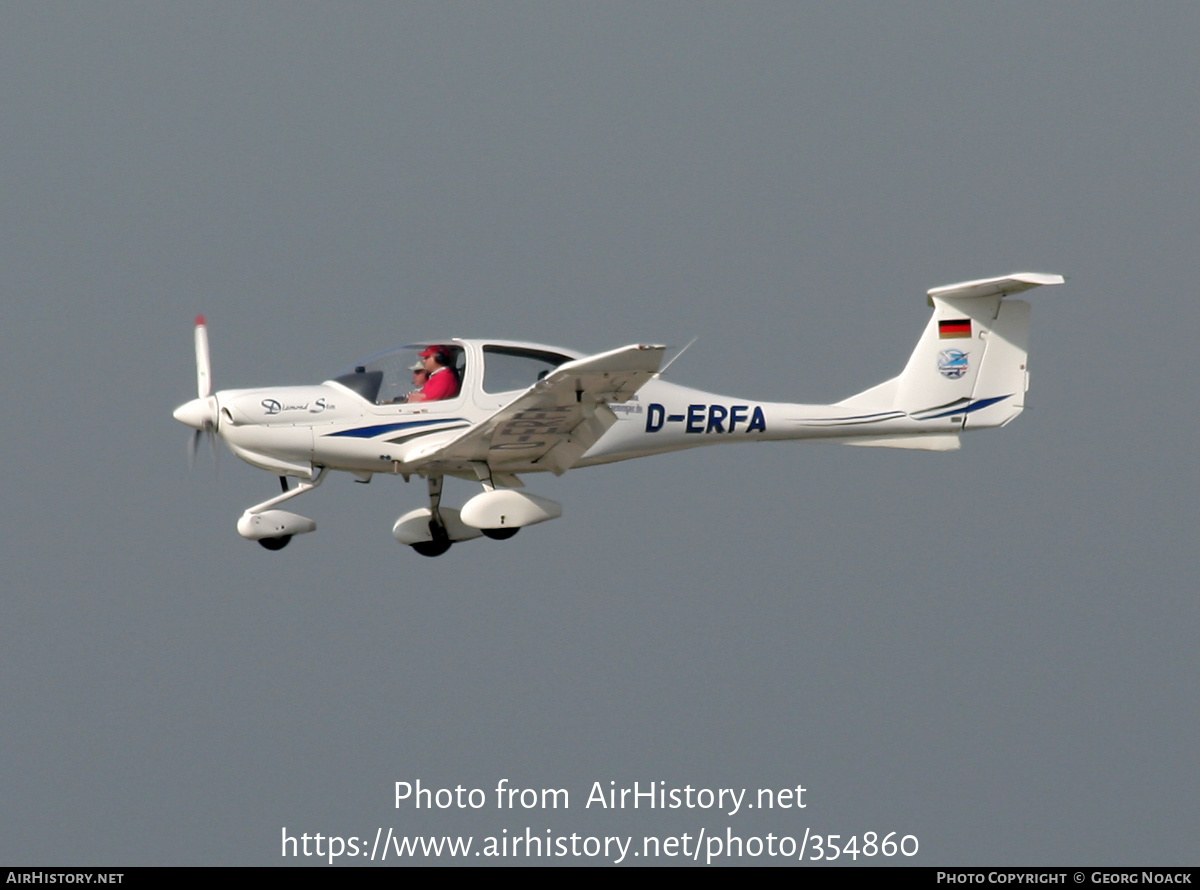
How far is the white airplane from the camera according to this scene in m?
16.7

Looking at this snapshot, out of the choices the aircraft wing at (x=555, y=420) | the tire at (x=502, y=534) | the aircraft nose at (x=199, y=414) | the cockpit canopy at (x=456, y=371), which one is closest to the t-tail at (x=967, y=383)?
the aircraft wing at (x=555, y=420)

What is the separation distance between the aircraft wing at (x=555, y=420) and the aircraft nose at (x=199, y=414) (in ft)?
5.61

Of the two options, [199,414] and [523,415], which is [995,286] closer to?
[523,415]

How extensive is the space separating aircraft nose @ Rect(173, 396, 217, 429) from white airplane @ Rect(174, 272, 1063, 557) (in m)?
0.01

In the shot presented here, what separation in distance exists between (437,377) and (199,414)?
2.06 m

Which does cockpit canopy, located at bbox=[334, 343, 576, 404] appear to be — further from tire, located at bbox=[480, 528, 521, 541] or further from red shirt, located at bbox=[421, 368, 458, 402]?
A: tire, located at bbox=[480, 528, 521, 541]

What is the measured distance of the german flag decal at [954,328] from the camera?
722 inches

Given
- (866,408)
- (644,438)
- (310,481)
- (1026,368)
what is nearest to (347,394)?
(310,481)

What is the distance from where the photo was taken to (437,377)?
1708 centimetres

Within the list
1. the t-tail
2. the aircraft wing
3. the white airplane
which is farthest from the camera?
the t-tail

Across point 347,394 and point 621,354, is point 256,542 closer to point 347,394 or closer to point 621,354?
point 347,394

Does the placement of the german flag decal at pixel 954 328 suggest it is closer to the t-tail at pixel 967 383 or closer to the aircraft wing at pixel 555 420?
the t-tail at pixel 967 383

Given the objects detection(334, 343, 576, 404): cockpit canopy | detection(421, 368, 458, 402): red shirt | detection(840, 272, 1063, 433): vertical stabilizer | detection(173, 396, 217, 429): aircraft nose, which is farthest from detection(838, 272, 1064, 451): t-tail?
detection(173, 396, 217, 429): aircraft nose

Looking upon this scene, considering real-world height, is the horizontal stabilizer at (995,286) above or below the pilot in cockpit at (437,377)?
above
